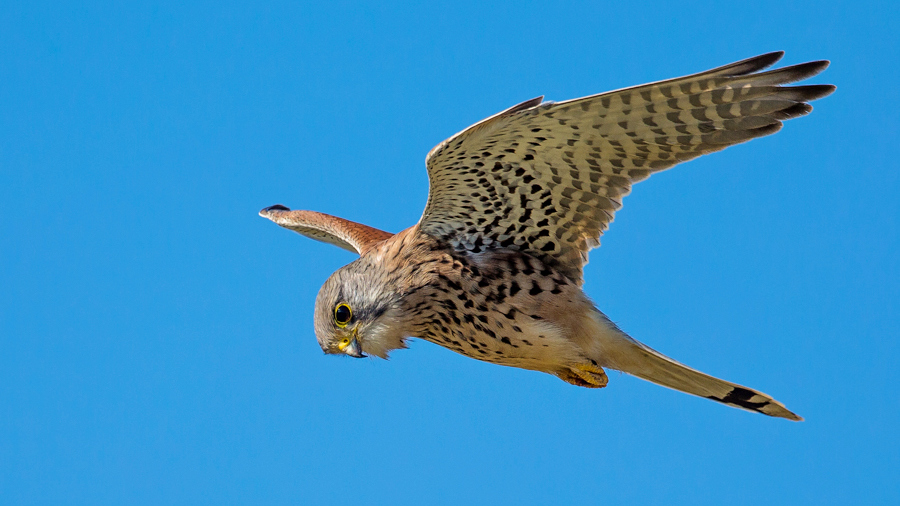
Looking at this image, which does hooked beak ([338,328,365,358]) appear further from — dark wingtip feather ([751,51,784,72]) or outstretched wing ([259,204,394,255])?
dark wingtip feather ([751,51,784,72])

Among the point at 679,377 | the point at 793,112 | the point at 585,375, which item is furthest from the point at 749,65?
the point at 585,375

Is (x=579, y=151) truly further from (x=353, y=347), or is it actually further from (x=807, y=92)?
(x=353, y=347)

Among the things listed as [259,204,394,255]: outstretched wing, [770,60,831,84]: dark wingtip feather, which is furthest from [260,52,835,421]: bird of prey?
[259,204,394,255]: outstretched wing

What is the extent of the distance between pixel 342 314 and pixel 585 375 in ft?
4.66

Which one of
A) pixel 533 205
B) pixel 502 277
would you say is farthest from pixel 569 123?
pixel 502 277

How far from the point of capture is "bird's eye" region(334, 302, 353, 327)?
15.8 ft

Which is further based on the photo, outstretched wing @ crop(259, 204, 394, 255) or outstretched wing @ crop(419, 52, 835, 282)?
outstretched wing @ crop(259, 204, 394, 255)

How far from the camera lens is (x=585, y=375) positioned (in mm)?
4988

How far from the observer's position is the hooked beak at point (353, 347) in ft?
15.8

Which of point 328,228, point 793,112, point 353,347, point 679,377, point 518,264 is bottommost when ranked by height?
point 353,347

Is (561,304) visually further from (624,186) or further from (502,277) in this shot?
(624,186)

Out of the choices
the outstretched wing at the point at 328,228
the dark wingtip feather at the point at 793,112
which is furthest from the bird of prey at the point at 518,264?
the outstretched wing at the point at 328,228

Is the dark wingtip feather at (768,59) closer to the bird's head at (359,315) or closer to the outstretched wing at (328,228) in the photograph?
the bird's head at (359,315)

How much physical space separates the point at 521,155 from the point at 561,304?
0.87m
